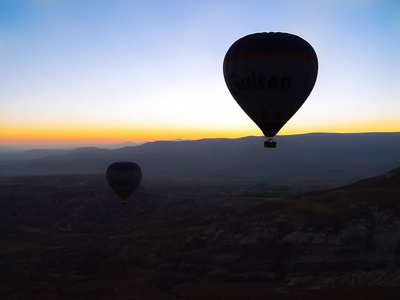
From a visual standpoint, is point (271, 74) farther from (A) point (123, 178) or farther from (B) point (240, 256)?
(A) point (123, 178)

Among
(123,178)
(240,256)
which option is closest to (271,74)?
(240,256)

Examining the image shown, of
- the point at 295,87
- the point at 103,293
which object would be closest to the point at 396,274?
the point at 295,87

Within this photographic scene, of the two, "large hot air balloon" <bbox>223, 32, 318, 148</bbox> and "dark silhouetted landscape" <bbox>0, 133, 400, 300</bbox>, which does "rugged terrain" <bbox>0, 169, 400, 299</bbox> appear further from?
"large hot air balloon" <bbox>223, 32, 318, 148</bbox>

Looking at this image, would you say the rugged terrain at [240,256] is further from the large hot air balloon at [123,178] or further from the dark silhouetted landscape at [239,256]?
the large hot air balloon at [123,178]

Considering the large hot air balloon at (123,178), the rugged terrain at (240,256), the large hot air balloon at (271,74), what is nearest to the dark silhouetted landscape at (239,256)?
the rugged terrain at (240,256)

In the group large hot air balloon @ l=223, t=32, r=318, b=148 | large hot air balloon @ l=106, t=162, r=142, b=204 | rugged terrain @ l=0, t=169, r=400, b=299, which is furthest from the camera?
large hot air balloon @ l=106, t=162, r=142, b=204

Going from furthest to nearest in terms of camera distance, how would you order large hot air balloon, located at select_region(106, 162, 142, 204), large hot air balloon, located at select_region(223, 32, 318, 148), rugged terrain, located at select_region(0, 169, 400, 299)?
large hot air balloon, located at select_region(106, 162, 142, 204)
rugged terrain, located at select_region(0, 169, 400, 299)
large hot air balloon, located at select_region(223, 32, 318, 148)

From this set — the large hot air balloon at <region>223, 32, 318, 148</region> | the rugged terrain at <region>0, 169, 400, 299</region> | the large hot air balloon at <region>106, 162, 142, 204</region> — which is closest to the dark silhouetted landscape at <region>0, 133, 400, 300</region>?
the rugged terrain at <region>0, 169, 400, 299</region>

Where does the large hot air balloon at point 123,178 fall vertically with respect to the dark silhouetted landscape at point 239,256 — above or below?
above
